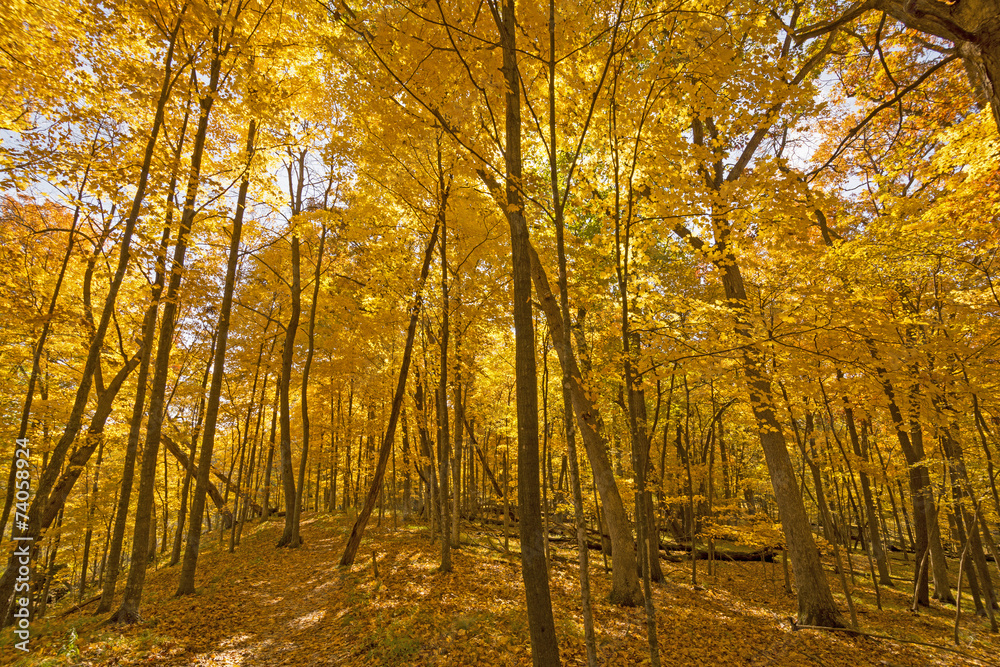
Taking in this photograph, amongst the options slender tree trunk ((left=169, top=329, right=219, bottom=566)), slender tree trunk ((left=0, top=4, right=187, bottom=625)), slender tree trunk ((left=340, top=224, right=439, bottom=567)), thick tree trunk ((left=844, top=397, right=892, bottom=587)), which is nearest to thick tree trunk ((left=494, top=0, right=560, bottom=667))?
slender tree trunk ((left=340, top=224, right=439, bottom=567))

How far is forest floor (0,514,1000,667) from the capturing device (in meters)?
5.23

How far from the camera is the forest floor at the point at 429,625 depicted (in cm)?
523

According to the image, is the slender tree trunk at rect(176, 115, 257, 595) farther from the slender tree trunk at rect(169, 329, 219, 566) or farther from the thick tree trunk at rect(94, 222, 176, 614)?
the slender tree trunk at rect(169, 329, 219, 566)

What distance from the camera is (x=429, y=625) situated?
19.4 feet

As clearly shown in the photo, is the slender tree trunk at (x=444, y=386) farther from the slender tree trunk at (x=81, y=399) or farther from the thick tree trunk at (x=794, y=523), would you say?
the thick tree trunk at (x=794, y=523)

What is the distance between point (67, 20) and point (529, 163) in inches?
282

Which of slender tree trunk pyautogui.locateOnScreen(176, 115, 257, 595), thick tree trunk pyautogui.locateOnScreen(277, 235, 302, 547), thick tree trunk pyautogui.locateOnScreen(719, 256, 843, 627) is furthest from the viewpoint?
thick tree trunk pyautogui.locateOnScreen(277, 235, 302, 547)

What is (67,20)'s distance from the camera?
17.1 ft

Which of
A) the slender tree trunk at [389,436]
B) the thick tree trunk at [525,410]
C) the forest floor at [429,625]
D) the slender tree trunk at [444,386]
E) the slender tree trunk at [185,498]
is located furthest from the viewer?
the slender tree trunk at [185,498]

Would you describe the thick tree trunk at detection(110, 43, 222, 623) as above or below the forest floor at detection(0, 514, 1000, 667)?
above

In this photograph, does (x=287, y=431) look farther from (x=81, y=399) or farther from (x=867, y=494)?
(x=867, y=494)

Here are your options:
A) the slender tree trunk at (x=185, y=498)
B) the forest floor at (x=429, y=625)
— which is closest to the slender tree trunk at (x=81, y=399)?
the forest floor at (x=429, y=625)

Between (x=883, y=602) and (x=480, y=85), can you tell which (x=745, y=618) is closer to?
(x=883, y=602)

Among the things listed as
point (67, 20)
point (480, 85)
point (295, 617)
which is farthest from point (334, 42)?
point (295, 617)
